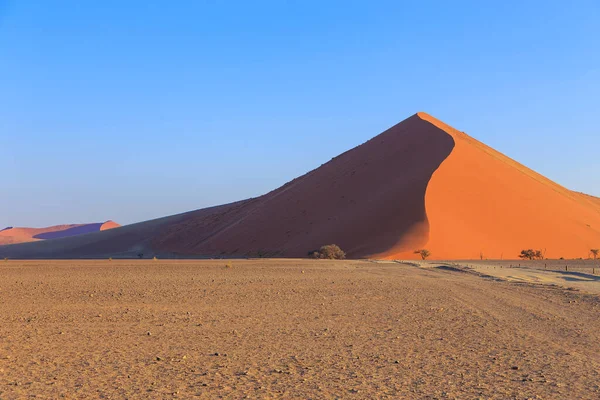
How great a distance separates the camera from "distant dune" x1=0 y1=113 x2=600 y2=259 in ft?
144

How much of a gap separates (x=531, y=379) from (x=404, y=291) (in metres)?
10.8

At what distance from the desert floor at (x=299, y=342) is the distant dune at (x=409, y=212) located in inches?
922

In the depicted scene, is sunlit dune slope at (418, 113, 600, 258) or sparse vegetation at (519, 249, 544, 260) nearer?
sparse vegetation at (519, 249, 544, 260)

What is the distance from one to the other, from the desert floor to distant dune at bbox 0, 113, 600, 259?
23425 millimetres

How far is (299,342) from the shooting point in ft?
34.0

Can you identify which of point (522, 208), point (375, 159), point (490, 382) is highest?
point (375, 159)

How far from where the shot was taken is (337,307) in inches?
590

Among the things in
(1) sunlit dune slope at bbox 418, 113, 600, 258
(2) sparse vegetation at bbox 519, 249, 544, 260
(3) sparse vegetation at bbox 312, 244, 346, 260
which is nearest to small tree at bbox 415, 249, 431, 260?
(1) sunlit dune slope at bbox 418, 113, 600, 258

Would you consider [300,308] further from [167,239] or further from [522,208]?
[167,239]

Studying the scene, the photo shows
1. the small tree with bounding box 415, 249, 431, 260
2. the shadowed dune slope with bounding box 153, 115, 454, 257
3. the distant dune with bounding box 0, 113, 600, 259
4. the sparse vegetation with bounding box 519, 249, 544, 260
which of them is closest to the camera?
the small tree with bounding box 415, 249, 431, 260

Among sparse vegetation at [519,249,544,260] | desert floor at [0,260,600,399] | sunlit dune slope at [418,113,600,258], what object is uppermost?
sunlit dune slope at [418,113,600,258]

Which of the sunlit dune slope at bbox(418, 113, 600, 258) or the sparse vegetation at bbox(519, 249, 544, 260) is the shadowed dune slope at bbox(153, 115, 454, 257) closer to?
the sunlit dune slope at bbox(418, 113, 600, 258)

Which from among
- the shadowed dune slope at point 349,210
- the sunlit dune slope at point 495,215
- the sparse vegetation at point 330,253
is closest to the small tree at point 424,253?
the sunlit dune slope at point 495,215

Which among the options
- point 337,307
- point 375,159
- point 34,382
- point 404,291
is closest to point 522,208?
point 375,159
